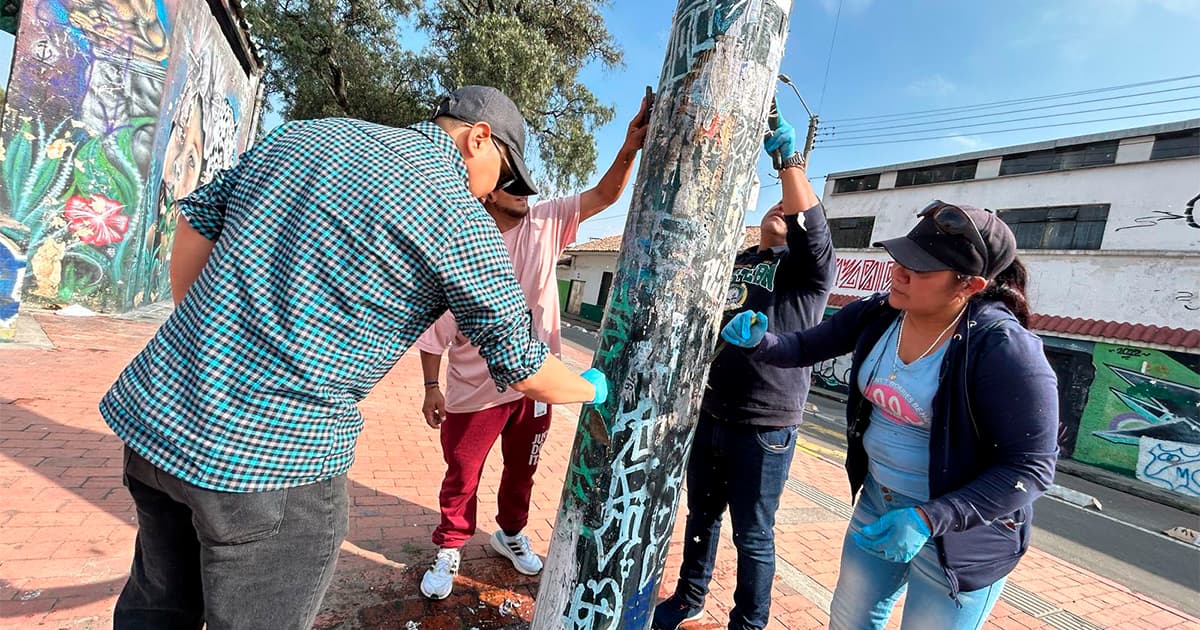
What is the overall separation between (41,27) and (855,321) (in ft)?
25.3

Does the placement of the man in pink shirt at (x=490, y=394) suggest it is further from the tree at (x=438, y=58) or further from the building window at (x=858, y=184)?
the building window at (x=858, y=184)

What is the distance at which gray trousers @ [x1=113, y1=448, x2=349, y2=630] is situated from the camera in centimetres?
114

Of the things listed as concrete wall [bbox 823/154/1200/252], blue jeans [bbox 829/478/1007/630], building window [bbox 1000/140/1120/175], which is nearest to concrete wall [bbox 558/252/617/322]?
concrete wall [bbox 823/154/1200/252]

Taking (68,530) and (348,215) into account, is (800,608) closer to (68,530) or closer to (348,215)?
(348,215)

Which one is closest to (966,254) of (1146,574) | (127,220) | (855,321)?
(855,321)

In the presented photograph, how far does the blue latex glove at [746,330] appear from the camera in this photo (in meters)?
1.97

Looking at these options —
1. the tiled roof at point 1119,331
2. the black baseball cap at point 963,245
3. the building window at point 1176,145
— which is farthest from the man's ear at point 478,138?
the building window at point 1176,145

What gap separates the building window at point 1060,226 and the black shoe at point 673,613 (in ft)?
43.1

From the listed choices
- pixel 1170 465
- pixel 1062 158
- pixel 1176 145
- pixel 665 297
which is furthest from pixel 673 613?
pixel 1062 158

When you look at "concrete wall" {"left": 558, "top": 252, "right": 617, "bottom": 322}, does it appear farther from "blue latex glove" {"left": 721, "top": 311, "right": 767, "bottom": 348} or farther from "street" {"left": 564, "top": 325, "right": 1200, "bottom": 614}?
"blue latex glove" {"left": 721, "top": 311, "right": 767, "bottom": 348}

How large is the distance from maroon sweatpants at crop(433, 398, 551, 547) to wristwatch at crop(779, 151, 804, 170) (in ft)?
4.54

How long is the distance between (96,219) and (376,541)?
6273 millimetres

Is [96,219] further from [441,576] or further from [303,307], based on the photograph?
[303,307]

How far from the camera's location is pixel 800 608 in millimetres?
2783
